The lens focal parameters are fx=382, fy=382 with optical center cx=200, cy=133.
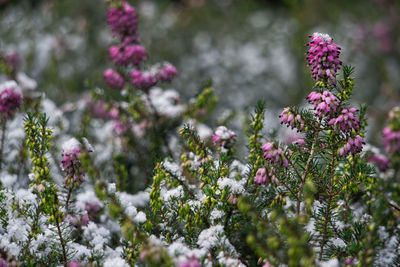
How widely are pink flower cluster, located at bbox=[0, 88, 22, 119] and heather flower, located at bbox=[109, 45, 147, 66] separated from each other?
0.76 meters

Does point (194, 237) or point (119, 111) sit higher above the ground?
point (119, 111)

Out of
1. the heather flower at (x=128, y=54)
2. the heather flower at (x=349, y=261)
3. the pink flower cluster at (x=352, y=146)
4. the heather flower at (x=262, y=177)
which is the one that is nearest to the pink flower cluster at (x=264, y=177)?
the heather flower at (x=262, y=177)

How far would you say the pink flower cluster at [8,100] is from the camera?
2.31m

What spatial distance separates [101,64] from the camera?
5.86 metres

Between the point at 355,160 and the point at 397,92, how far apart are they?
4.63 metres

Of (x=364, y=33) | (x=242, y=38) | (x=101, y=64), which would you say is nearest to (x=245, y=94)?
(x=242, y=38)

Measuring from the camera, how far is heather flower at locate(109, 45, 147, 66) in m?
2.78

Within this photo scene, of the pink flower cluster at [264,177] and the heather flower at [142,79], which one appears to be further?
the heather flower at [142,79]

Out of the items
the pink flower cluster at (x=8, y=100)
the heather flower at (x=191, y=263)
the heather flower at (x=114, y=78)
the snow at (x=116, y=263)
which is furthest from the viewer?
the heather flower at (x=114, y=78)

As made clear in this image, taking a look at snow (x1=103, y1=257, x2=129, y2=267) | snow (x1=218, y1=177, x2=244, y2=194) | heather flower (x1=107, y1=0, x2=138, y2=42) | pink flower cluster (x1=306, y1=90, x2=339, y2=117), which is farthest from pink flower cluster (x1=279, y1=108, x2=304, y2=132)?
heather flower (x1=107, y1=0, x2=138, y2=42)

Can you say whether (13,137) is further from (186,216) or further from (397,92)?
(397,92)

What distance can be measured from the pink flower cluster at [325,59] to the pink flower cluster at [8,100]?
5.73 feet

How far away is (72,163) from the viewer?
1.88 m

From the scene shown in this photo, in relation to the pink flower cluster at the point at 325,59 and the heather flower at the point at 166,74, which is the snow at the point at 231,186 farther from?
the heather flower at the point at 166,74
